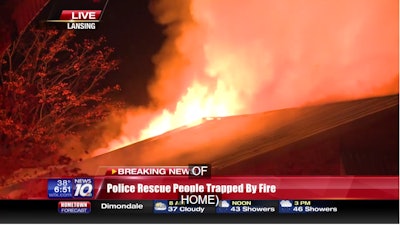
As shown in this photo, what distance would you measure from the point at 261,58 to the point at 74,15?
85 centimetres

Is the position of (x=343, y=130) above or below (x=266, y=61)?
below

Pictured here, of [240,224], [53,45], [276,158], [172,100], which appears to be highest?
[53,45]

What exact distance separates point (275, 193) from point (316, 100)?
451mm

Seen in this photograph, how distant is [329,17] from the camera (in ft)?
13.6

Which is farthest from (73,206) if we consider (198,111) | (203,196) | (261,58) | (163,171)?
(261,58)

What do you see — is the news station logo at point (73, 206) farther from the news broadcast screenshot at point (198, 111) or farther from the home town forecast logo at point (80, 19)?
the home town forecast logo at point (80, 19)

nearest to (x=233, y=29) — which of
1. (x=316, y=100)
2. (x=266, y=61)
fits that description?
(x=266, y=61)

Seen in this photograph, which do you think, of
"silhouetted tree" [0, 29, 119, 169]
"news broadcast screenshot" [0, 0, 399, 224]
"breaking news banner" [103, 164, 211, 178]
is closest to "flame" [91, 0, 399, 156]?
"news broadcast screenshot" [0, 0, 399, 224]

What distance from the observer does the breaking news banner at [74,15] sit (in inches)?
163

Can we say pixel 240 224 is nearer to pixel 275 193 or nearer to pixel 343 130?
pixel 275 193

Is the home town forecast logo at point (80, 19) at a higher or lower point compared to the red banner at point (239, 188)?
higher

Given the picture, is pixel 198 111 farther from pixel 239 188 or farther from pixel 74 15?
pixel 74 15

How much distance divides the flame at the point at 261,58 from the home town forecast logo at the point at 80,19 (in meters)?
0.26

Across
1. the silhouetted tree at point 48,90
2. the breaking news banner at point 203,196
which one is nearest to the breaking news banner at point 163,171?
the breaking news banner at point 203,196
